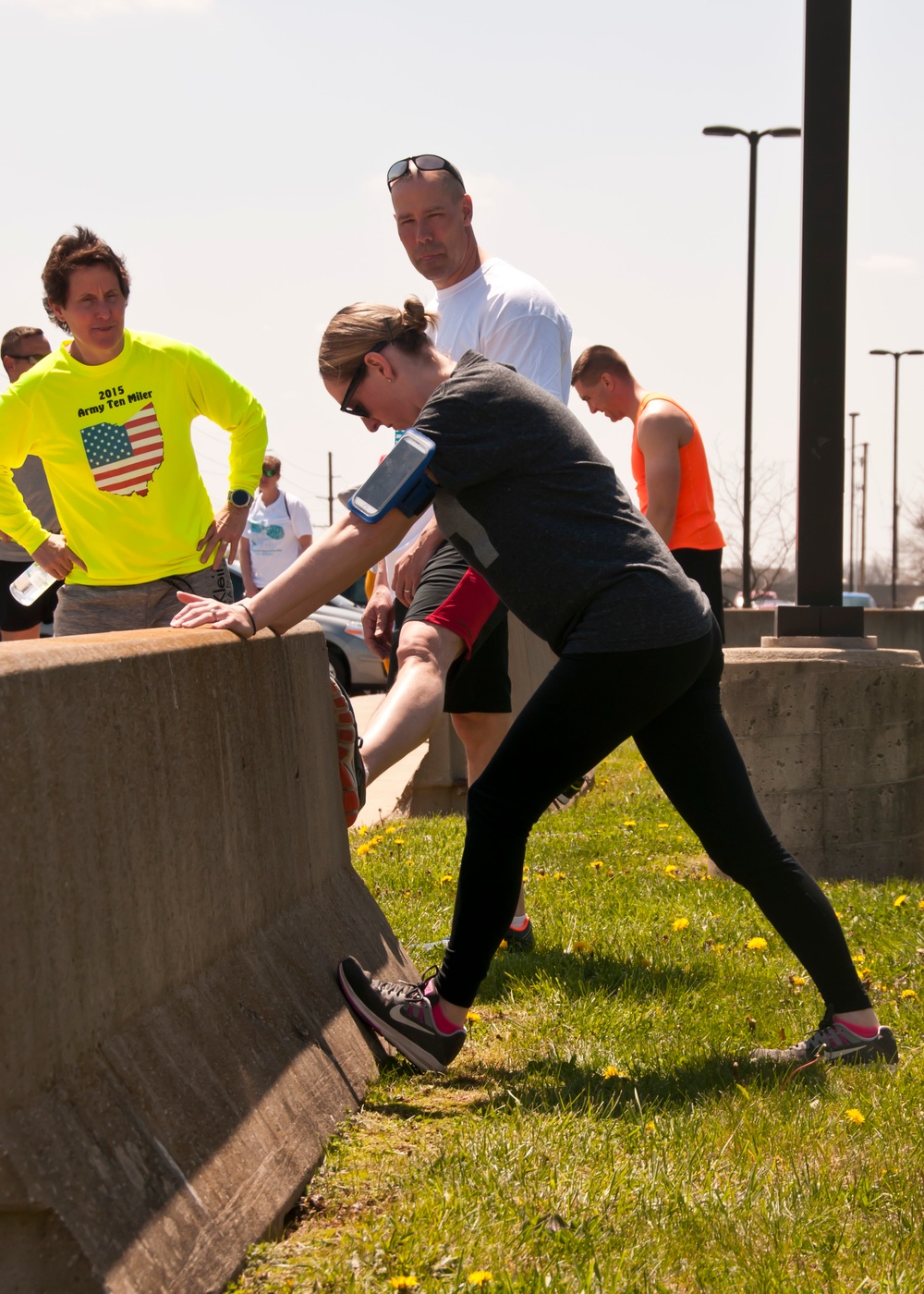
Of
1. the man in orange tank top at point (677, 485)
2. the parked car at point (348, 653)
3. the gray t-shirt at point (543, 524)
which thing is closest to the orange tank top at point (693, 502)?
the man in orange tank top at point (677, 485)

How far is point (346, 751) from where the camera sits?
3836mm

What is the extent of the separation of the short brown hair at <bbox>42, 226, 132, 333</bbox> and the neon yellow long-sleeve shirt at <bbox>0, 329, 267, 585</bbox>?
205 mm

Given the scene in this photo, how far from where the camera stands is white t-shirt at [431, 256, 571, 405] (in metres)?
4.68

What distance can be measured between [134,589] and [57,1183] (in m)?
3.11

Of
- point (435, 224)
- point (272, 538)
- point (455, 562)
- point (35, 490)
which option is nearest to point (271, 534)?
point (272, 538)

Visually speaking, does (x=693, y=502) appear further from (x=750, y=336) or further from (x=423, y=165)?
(x=750, y=336)

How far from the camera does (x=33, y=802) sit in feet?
6.79

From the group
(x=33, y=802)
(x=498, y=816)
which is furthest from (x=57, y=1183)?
(x=498, y=816)

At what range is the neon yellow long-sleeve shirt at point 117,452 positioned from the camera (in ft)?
15.8

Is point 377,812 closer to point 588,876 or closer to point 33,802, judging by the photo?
point 588,876

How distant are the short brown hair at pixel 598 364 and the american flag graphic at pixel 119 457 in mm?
2126

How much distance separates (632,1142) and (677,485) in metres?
3.46

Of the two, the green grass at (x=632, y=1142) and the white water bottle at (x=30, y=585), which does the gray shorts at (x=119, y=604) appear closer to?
the white water bottle at (x=30, y=585)

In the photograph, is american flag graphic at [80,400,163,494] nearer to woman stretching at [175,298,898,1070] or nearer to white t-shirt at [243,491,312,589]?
woman stretching at [175,298,898,1070]
